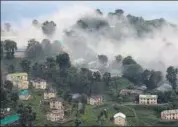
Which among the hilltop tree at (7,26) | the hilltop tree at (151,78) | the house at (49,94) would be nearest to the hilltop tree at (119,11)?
the hilltop tree at (7,26)

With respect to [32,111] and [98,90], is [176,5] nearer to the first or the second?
[98,90]

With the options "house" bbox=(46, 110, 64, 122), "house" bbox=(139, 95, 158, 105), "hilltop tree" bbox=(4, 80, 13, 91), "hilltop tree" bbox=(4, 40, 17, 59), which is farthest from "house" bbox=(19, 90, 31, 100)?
"hilltop tree" bbox=(4, 40, 17, 59)

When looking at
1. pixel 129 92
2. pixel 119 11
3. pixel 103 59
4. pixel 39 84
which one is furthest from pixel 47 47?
pixel 119 11

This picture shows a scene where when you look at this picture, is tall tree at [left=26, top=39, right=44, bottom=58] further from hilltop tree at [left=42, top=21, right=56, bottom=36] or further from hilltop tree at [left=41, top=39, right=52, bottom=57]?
hilltop tree at [left=42, top=21, right=56, bottom=36]

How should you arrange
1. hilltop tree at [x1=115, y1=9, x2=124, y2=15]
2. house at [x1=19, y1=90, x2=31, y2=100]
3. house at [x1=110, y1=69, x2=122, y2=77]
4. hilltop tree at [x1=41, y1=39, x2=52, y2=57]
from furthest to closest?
hilltop tree at [x1=115, y1=9, x2=124, y2=15] → hilltop tree at [x1=41, y1=39, x2=52, y2=57] → house at [x1=110, y1=69, x2=122, y2=77] → house at [x1=19, y1=90, x2=31, y2=100]

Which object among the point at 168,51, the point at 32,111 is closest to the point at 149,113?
the point at 32,111

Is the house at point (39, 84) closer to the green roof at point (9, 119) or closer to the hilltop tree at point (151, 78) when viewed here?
the green roof at point (9, 119)
